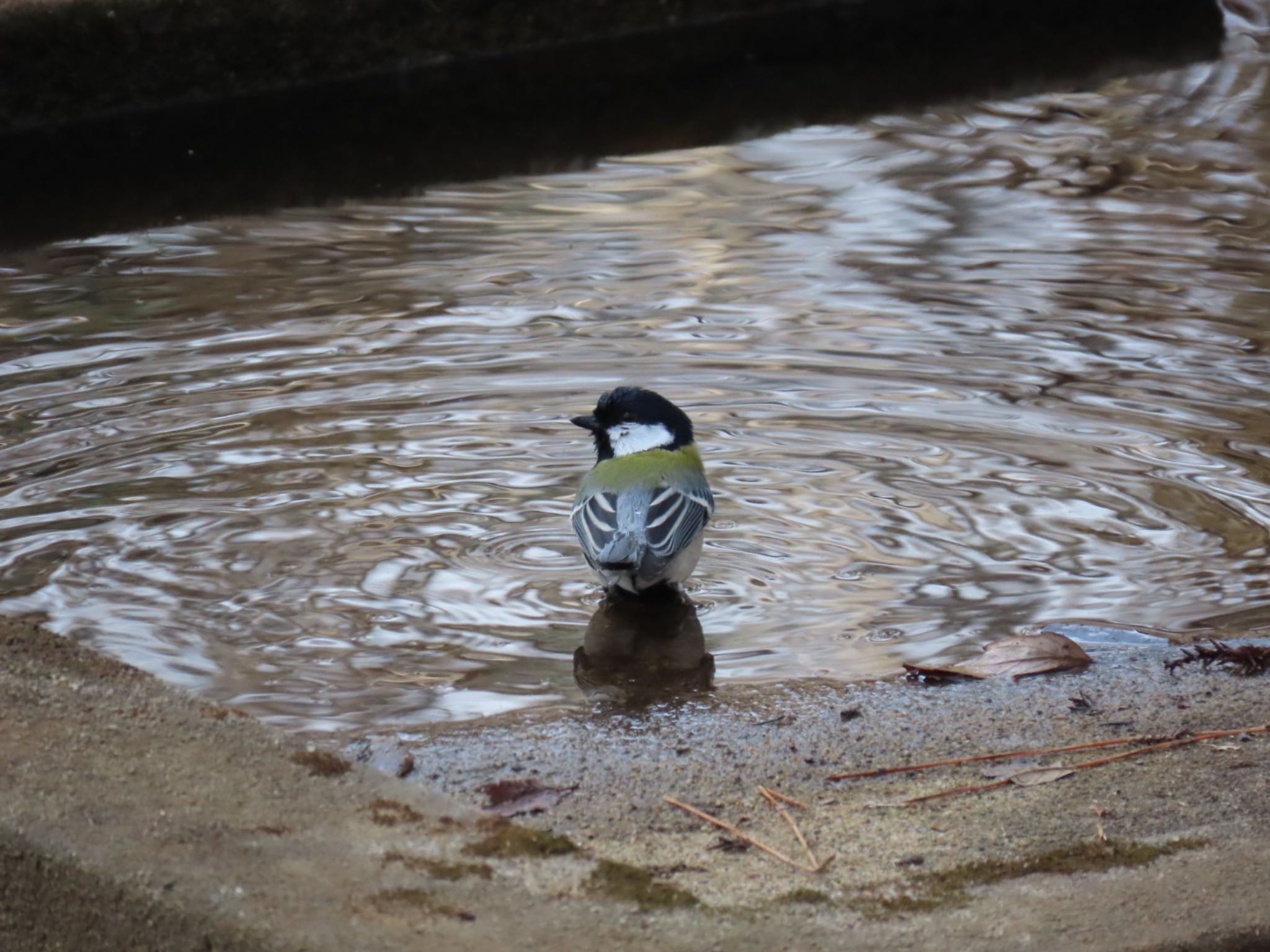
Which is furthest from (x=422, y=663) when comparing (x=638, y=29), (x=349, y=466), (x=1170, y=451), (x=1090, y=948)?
(x=638, y=29)

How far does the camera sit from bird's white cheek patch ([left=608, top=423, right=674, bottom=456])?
15.5ft

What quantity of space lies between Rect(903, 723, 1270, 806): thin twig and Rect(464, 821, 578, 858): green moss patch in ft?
2.49

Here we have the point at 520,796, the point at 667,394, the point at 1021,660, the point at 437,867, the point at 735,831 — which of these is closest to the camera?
the point at 437,867

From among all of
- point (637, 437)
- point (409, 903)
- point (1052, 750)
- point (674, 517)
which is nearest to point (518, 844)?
point (409, 903)

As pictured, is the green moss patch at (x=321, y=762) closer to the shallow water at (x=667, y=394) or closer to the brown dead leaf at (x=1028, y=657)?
the shallow water at (x=667, y=394)

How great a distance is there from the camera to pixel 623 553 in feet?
13.6

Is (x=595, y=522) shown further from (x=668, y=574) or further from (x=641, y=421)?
(x=641, y=421)

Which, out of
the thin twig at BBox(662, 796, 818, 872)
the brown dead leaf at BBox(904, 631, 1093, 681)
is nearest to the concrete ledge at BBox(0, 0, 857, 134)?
the brown dead leaf at BBox(904, 631, 1093, 681)

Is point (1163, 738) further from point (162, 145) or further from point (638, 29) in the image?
point (638, 29)

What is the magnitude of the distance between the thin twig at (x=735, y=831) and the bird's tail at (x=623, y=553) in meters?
1.08

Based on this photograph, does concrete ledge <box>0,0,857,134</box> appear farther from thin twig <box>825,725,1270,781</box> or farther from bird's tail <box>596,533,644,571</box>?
thin twig <box>825,725,1270,781</box>

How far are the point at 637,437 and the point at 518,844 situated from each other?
2289 millimetres

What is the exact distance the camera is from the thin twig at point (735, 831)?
2748mm

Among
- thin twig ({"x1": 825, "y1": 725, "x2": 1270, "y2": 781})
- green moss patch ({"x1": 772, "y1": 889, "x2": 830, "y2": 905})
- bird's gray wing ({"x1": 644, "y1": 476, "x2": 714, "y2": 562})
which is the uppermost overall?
green moss patch ({"x1": 772, "y1": 889, "x2": 830, "y2": 905})
